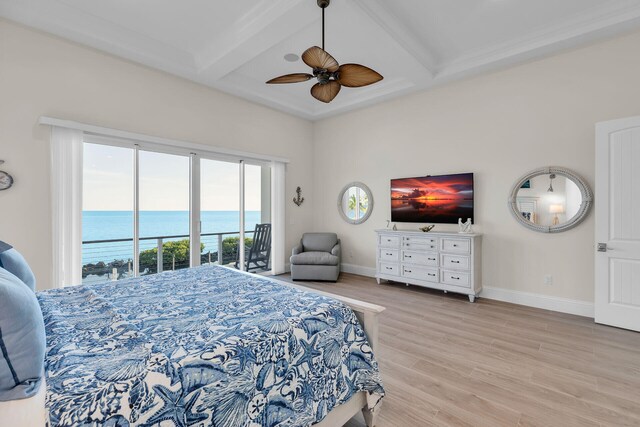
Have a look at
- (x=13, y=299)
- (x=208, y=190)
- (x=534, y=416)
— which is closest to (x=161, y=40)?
(x=208, y=190)

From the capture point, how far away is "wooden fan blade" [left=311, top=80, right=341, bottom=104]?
2676 mm

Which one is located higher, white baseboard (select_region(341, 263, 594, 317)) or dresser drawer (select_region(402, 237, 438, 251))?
dresser drawer (select_region(402, 237, 438, 251))

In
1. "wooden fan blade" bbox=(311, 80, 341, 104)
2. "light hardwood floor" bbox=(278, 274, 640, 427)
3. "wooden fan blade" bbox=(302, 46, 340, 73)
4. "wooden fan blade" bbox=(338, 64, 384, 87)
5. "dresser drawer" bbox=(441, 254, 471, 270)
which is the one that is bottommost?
"light hardwood floor" bbox=(278, 274, 640, 427)

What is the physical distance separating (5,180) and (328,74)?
3526 millimetres

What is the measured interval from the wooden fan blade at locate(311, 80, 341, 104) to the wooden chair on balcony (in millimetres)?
3170

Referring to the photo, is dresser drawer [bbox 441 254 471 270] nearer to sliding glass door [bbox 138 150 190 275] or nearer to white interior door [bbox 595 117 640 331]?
Answer: white interior door [bbox 595 117 640 331]

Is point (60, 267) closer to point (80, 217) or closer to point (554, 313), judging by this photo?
point (80, 217)

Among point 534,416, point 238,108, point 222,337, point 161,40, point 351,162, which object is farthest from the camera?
point 351,162

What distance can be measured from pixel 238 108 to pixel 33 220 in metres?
3.20

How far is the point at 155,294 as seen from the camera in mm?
2014

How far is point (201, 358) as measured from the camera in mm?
1165

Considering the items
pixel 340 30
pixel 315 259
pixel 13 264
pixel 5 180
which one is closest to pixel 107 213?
pixel 5 180

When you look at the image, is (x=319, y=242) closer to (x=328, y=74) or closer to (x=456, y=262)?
(x=456, y=262)

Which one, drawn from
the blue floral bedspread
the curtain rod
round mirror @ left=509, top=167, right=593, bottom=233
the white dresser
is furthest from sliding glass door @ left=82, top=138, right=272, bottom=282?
round mirror @ left=509, top=167, right=593, bottom=233
